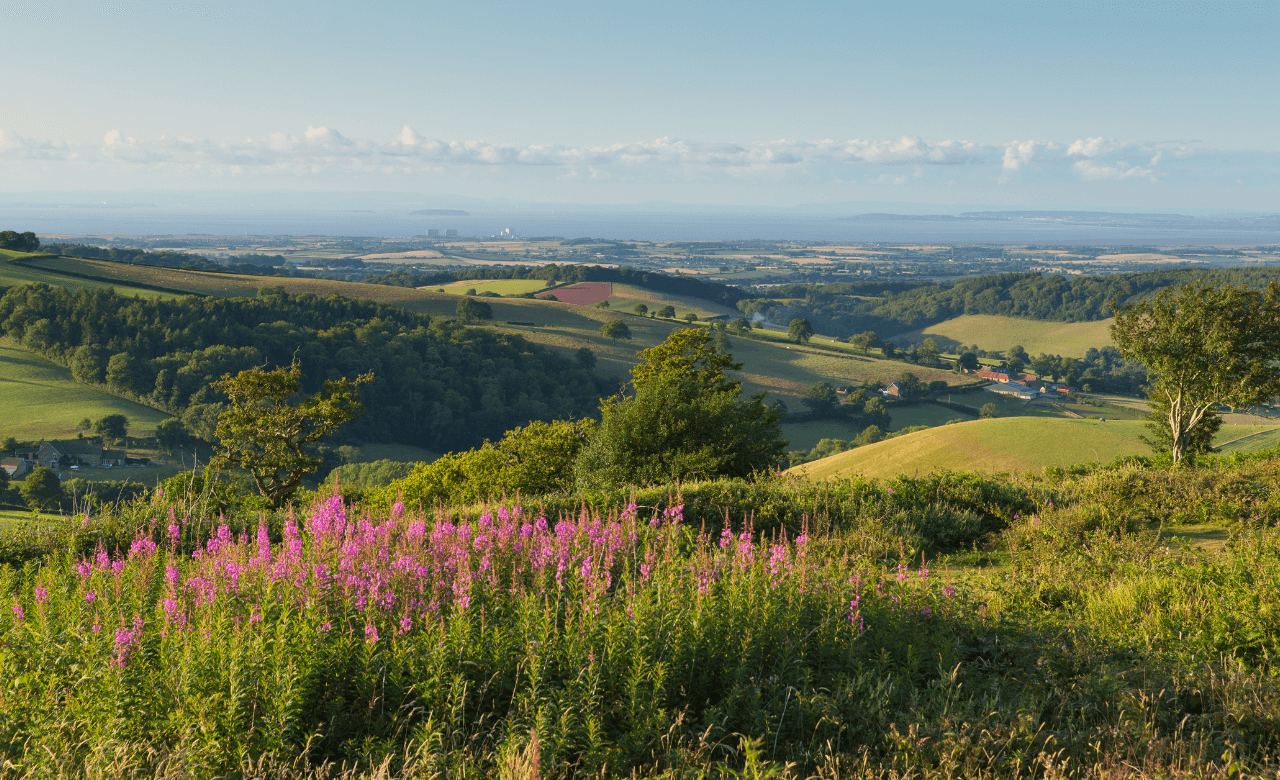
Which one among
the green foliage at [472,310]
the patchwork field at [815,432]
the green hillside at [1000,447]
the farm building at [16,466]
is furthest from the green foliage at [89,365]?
the green hillside at [1000,447]

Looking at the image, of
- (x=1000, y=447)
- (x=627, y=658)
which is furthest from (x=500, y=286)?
(x=627, y=658)

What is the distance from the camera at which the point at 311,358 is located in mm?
98000

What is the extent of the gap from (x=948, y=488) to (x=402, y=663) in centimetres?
891

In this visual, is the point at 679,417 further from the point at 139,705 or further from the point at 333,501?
the point at 139,705

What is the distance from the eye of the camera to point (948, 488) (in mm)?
10898

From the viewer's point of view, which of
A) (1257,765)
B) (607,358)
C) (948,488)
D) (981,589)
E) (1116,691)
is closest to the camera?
(1257,765)

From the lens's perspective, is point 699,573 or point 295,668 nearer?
point 295,668

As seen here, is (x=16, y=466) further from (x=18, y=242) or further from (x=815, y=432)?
(x=18, y=242)

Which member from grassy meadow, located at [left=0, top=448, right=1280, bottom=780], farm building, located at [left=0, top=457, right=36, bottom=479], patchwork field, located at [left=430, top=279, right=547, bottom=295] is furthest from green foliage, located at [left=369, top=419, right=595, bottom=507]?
patchwork field, located at [left=430, top=279, right=547, bottom=295]

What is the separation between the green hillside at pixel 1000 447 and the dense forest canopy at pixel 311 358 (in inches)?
2404

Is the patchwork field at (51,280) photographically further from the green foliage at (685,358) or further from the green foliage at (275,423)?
the green foliage at (275,423)

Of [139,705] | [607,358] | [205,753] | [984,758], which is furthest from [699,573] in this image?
[607,358]

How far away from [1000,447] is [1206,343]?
1245 cm

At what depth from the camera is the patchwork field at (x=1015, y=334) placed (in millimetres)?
159500
